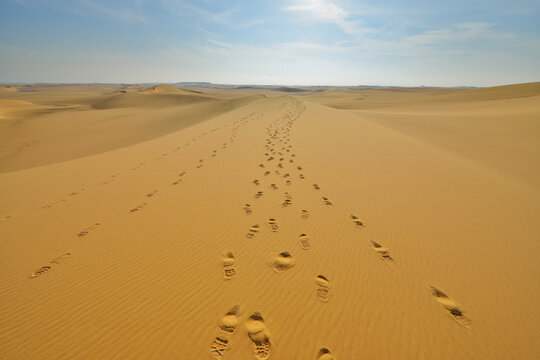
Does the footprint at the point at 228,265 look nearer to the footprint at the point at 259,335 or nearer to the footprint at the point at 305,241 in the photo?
the footprint at the point at 259,335

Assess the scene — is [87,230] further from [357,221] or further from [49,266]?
[357,221]

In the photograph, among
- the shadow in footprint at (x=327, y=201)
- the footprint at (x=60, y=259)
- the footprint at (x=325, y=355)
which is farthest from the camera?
the shadow in footprint at (x=327, y=201)

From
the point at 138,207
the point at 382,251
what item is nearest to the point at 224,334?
the point at 382,251

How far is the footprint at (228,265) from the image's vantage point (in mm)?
2648

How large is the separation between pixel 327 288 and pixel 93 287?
2.66 metres

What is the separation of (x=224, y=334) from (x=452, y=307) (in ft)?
7.59

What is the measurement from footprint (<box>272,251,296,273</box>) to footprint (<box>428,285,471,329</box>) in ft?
5.18

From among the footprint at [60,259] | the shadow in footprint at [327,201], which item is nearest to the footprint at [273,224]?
the shadow in footprint at [327,201]

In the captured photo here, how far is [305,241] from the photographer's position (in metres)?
3.23

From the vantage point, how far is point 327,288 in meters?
2.48

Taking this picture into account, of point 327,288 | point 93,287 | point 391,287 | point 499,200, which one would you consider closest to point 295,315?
point 327,288

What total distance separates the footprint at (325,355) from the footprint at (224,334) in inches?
30.9

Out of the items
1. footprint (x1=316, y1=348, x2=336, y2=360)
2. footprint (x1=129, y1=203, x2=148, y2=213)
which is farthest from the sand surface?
footprint (x1=129, y1=203, x2=148, y2=213)

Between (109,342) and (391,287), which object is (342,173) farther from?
(109,342)
